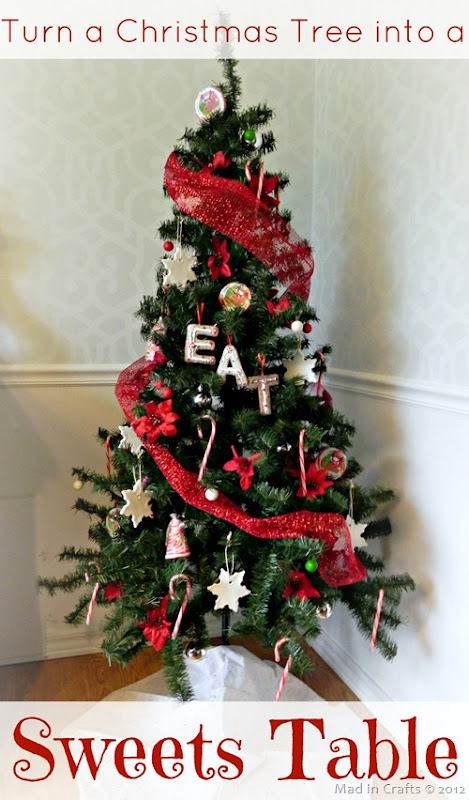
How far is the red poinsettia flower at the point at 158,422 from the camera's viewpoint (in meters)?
1.23

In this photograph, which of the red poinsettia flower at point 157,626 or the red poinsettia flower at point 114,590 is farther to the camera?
the red poinsettia flower at point 114,590

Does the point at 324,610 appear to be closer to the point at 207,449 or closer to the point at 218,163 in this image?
the point at 207,449

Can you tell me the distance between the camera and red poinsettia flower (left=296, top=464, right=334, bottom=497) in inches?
47.8

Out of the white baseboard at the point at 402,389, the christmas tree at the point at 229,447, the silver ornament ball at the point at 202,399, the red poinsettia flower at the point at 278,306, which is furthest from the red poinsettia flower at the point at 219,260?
the white baseboard at the point at 402,389

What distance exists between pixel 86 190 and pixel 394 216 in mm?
904

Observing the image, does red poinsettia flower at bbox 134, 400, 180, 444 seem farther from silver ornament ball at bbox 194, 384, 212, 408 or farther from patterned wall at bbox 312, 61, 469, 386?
patterned wall at bbox 312, 61, 469, 386

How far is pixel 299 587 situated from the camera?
1.21 metres

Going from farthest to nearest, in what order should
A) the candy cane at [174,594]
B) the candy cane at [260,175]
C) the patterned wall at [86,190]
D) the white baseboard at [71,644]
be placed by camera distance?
1. the white baseboard at [71,644]
2. the patterned wall at [86,190]
3. the candy cane at [260,175]
4. the candy cane at [174,594]

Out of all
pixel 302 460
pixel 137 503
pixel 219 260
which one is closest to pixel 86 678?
pixel 137 503

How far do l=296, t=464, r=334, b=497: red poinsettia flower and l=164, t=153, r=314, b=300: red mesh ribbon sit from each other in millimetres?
391

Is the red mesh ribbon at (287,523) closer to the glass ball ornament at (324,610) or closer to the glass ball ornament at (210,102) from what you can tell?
the glass ball ornament at (324,610)

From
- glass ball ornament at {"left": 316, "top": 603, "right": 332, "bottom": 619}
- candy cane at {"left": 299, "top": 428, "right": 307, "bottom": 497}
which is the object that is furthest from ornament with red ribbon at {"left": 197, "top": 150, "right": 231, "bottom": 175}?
glass ball ornament at {"left": 316, "top": 603, "right": 332, "bottom": 619}
